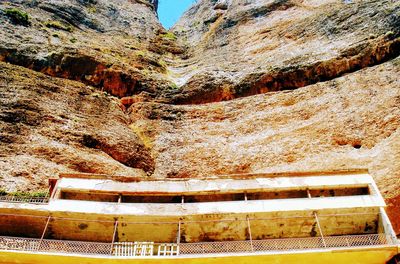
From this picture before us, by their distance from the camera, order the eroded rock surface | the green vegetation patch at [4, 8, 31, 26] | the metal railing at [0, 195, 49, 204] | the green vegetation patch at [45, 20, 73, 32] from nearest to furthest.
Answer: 1. the metal railing at [0, 195, 49, 204]
2. the eroded rock surface
3. the green vegetation patch at [4, 8, 31, 26]
4. the green vegetation patch at [45, 20, 73, 32]

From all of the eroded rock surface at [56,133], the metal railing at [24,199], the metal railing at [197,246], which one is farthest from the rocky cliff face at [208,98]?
the metal railing at [197,246]

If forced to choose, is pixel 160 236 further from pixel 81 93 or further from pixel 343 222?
pixel 81 93

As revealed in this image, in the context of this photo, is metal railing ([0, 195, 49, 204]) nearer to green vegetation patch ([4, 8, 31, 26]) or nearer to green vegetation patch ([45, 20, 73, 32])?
green vegetation patch ([4, 8, 31, 26])

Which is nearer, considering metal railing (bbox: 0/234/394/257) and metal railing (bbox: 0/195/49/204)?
metal railing (bbox: 0/234/394/257)

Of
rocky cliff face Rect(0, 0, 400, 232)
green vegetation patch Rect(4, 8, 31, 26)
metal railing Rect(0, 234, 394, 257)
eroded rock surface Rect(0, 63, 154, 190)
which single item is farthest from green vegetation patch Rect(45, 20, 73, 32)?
metal railing Rect(0, 234, 394, 257)

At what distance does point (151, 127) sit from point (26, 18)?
1859 centimetres

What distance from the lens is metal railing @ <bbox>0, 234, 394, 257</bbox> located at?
2208cm

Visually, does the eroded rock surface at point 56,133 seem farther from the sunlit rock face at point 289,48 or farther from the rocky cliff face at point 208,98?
the sunlit rock face at point 289,48

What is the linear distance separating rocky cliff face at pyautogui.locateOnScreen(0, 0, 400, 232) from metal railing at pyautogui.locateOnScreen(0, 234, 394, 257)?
249 cm

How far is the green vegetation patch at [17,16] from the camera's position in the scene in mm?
42981


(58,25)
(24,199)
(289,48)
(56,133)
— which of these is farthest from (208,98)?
(24,199)

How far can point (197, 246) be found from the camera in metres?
23.3

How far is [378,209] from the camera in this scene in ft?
75.7

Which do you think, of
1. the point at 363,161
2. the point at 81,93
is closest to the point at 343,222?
the point at 363,161
